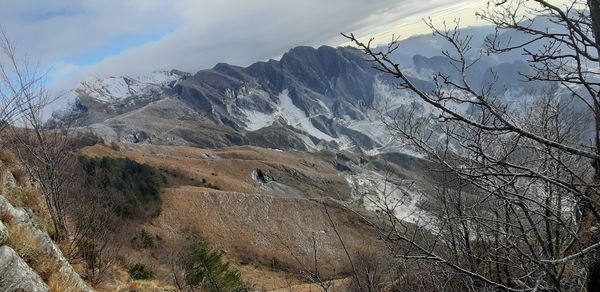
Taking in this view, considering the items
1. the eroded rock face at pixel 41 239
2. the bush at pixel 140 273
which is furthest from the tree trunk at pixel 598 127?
the bush at pixel 140 273

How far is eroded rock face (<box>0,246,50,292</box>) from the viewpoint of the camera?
240 inches

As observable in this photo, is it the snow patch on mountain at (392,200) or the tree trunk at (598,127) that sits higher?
the tree trunk at (598,127)

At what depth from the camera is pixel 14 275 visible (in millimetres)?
6246

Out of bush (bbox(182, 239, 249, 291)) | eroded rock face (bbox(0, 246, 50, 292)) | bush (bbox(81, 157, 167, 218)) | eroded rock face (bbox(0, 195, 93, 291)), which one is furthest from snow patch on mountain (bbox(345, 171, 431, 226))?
bush (bbox(81, 157, 167, 218))

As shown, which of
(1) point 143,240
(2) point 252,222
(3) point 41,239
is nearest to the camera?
(3) point 41,239

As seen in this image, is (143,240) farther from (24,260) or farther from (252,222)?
(24,260)

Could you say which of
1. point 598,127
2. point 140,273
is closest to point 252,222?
point 140,273

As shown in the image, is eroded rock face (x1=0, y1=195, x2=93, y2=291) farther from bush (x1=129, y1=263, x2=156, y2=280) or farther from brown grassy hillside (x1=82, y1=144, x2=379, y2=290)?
brown grassy hillside (x1=82, y1=144, x2=379, y2=290)

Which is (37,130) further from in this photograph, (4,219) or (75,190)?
(4,219)

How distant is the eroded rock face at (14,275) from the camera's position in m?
6.09

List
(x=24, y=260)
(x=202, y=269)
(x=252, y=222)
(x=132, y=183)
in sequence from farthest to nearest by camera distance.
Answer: (x=252, y=222) → (x=132, y=183) → (x=202, y=269) → (x=24, y=260)

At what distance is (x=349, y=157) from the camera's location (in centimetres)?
16538

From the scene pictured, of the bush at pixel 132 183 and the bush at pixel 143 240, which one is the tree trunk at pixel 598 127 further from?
the bush at pixel 132 183

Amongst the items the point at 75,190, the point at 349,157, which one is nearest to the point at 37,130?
the point at 75,190
